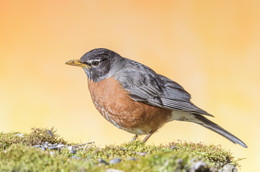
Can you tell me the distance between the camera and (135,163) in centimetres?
306

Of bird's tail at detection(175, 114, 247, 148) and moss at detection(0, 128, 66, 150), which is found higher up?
bird's tail at detection(175, 114, 247, 148)

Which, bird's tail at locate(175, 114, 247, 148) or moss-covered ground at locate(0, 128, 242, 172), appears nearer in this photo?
moss-covered ground at locate(0, 128, 242, 172)

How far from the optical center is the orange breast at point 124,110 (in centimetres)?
540

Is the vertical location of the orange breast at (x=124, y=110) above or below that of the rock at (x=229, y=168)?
above

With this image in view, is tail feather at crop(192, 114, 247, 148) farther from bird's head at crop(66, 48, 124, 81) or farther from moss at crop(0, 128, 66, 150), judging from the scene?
moss at crop(0, 128, 66, 150)

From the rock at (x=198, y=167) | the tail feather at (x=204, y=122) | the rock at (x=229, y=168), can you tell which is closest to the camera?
the rock at (x=198, y=167)

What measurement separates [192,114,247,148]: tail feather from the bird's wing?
441 mm

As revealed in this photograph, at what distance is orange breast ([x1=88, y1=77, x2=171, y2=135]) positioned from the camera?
5.40 metres

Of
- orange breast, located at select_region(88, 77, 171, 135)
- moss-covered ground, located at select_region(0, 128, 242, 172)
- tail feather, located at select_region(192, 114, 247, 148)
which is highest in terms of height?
tail feather, located at select_region(192, 114, 247, 148)

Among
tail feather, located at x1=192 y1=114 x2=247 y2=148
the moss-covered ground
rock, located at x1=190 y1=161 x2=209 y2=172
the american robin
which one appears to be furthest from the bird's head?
rock, located at x1=190 y1=161 x2=209 y2=172

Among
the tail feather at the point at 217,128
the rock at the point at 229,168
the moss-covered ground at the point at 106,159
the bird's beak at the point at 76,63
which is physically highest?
the bird's beak at the point at 76,63

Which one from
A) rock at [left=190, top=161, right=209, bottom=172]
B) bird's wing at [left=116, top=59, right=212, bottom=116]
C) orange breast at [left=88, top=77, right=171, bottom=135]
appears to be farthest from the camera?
bird's wing at [left=116, top=59, right=212, bottom=116]

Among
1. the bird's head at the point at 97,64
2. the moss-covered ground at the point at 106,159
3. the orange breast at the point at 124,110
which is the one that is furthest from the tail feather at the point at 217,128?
the bird's head at the point at 97,64

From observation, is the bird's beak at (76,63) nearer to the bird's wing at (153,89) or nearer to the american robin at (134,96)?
the american robin at (134,96)
